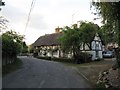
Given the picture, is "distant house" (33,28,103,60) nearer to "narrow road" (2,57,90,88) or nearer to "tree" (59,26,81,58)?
"tree" (59,26,81,58)

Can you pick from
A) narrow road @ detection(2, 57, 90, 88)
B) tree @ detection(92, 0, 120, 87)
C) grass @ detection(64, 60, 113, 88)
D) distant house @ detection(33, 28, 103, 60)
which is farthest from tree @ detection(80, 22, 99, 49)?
tree @ detection(92, 0, 120, 87)

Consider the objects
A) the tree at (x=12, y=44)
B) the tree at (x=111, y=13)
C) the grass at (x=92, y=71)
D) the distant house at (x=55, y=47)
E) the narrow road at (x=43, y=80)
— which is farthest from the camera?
the distant house at (x=55, y=47)

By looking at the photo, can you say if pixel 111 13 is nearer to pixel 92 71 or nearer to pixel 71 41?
pixel 92 71

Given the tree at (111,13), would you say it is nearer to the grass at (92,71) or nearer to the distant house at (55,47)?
the grass at (92,71)

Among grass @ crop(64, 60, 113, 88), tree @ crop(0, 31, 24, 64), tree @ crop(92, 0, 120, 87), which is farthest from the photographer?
tree @ crop(0, 31, 24, 64)

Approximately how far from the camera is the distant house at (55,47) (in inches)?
2508

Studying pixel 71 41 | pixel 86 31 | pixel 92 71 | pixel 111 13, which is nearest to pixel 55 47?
pixel 71 41

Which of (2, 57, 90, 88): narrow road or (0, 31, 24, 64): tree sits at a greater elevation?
(0, 31, 24, 64): tree

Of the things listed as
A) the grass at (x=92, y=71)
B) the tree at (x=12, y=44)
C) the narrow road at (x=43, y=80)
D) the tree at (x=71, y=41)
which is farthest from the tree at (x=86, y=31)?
the narrow road at (x=43, y=80)

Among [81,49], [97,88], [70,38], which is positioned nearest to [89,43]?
[81,49]

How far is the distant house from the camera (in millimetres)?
63700

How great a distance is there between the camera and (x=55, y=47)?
245 feet

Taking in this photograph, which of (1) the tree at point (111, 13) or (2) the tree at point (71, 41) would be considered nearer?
(1) the tree at point (111, 13)

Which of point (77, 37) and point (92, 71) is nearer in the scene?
point (92, 71)
